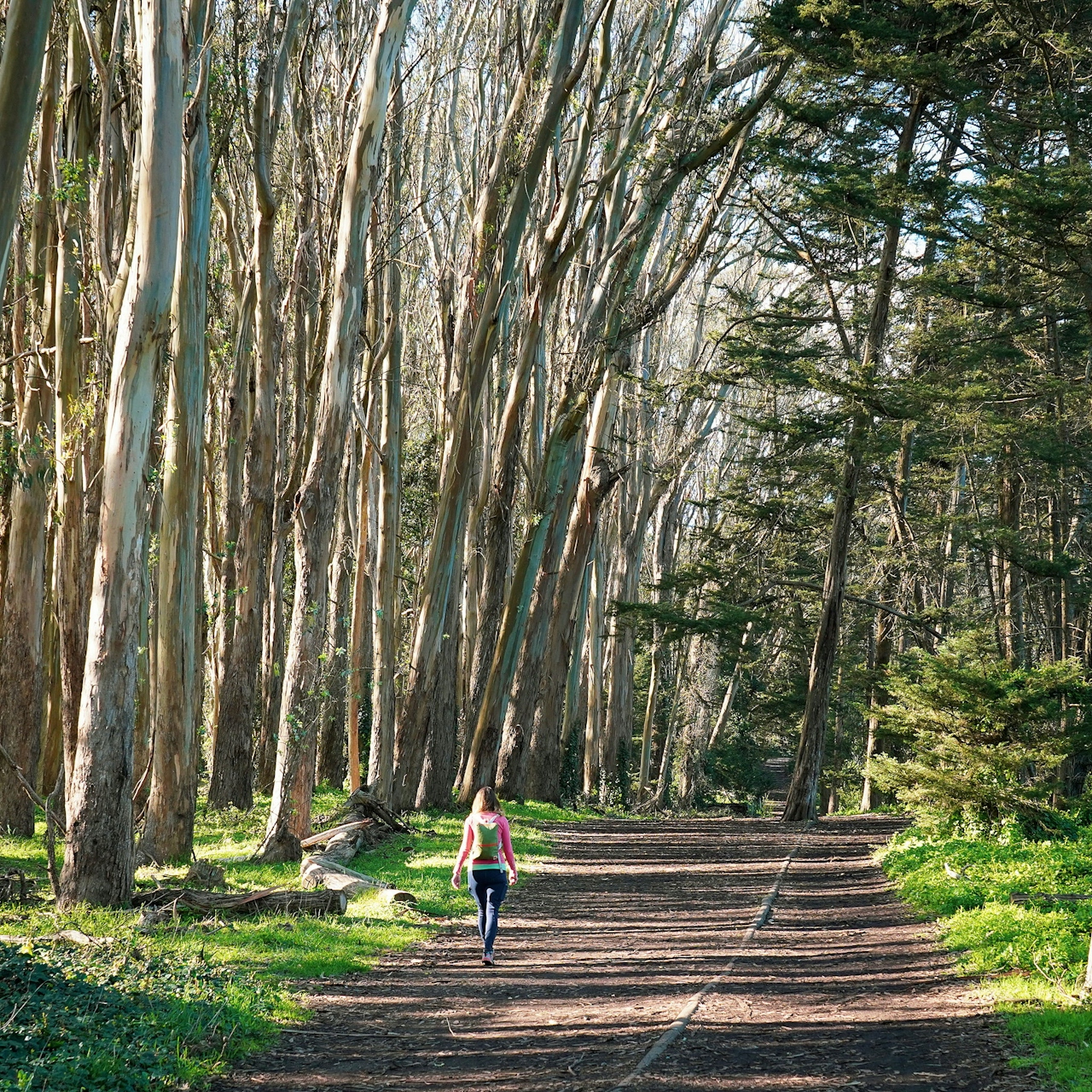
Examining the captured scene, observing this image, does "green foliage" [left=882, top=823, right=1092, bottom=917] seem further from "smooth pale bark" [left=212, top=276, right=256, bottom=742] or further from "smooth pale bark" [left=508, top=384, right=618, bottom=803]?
"smooth pale bark" [left=212, top=276, right=256, bottom=742]

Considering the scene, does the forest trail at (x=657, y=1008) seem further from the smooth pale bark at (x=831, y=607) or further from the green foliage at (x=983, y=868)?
the smooth pale bark at (x=831, y=607)

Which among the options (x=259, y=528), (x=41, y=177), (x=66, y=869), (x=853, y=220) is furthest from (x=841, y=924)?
(x=853, y=220)

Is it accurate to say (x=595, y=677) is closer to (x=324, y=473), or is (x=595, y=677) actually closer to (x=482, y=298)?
(x=482, y=298)

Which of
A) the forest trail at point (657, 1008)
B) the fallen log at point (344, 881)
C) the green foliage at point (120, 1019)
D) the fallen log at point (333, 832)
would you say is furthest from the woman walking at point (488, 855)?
the fallen log at point (333, 832)

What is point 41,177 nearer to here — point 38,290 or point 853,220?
point 38,290

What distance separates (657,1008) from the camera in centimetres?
752

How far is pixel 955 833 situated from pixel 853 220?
11.2 meters

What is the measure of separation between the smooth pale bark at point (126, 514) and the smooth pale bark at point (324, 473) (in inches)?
117

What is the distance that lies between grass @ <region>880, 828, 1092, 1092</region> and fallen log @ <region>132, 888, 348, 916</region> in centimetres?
524

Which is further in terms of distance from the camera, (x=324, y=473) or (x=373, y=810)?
(x=373, y=810)

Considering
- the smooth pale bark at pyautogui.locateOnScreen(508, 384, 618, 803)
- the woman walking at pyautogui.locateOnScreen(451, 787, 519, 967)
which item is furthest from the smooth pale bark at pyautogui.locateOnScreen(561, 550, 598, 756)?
the woman walking at pyautogui.locateOnScreen(451, 787, 519, 967)

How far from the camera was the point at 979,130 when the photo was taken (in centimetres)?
1830

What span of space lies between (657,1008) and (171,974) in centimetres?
305

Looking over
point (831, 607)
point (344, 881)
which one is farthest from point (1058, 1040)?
point (831, 607)
